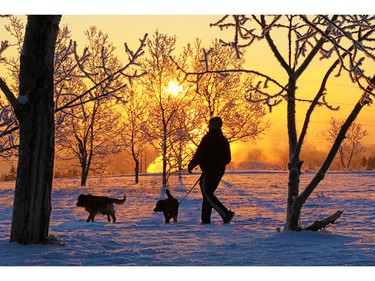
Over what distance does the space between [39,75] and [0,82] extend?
0.51 m

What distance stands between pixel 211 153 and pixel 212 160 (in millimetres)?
124

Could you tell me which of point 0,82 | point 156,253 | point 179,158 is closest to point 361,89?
point 156,253

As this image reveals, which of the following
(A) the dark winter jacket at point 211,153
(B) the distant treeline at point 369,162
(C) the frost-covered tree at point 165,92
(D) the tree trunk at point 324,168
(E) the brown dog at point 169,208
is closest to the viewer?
(D) the tree trunk at point 324,168

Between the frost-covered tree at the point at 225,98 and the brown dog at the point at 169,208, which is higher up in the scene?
the frost-covered tree at the point at 225,98

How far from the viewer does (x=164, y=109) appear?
2523 centimetres

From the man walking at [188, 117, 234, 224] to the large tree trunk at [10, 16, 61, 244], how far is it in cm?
361

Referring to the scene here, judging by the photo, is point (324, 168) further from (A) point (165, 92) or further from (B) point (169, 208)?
(A) point (165, 92)

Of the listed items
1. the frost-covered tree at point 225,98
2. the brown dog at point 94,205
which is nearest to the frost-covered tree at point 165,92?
the frost-covered tree at point 225,98

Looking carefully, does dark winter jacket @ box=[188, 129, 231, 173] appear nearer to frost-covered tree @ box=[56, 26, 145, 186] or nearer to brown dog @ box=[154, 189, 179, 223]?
brown dog @ box=[154, 189, 179, 223]

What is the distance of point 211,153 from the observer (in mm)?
9625

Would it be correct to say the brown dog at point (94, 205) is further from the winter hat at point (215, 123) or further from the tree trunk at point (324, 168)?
the tree trunk at point (324, 168)

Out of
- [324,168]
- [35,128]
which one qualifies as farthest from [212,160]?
[35,128]

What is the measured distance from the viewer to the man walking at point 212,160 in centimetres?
961

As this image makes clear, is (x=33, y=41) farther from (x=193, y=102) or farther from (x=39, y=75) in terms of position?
(x=193, y=102)
